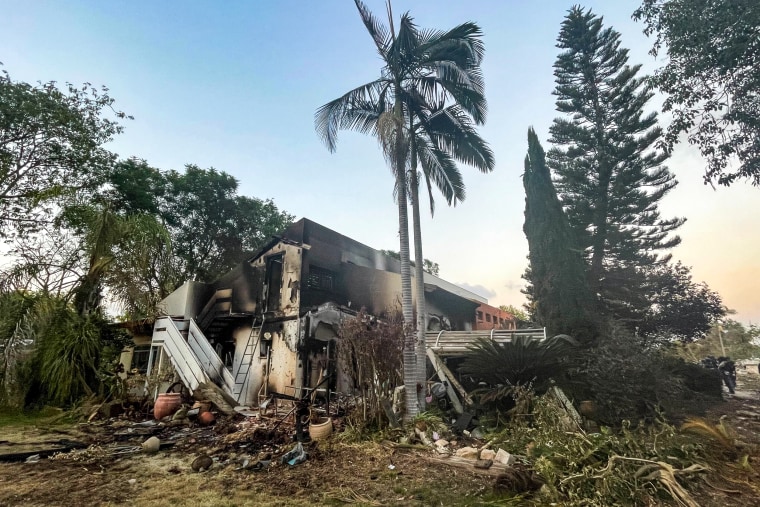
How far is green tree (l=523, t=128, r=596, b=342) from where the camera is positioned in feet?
44.2

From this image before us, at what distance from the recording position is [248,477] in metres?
4.93

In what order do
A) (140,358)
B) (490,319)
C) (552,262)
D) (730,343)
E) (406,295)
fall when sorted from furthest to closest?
(730,343), (490,319), (140,358), (552,262), (406,295)

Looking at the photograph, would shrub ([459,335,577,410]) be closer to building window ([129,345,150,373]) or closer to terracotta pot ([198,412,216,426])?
terracotta pot ([198,412,216,426])

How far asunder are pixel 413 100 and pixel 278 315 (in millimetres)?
9138

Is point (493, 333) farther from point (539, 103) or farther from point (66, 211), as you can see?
point (66, 211)

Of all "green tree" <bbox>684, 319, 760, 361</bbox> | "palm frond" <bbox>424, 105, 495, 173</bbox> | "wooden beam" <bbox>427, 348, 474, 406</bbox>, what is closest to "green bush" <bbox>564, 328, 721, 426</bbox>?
"wooden beam" <bbox>427, 348, 474, 406</bbox>

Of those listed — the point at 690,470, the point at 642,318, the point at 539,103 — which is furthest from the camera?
the point at 642,318

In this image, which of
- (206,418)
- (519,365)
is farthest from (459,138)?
(206,418)

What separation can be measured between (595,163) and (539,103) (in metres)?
11.1

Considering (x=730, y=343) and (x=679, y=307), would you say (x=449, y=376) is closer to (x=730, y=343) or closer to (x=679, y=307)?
(x=679, y=307)

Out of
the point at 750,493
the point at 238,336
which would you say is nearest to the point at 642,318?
the point at 750,493

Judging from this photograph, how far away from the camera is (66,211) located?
527 inches

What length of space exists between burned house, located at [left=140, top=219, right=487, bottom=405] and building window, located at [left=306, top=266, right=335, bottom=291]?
0.04 metres

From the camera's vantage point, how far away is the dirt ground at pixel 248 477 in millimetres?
4102
